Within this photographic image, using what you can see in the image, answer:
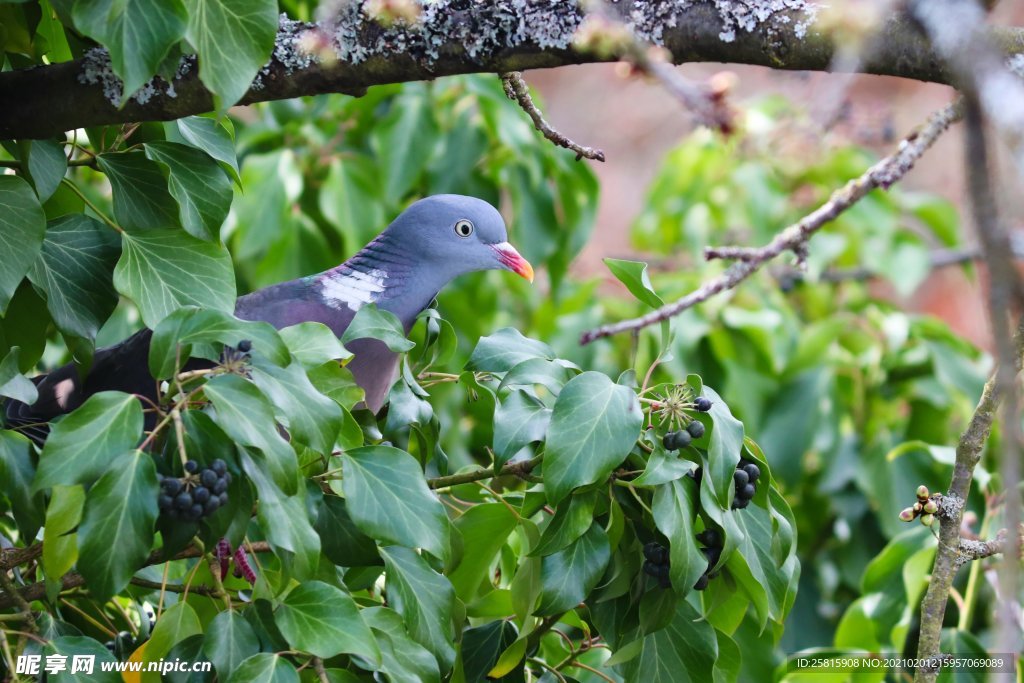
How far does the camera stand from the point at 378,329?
4.03 feet

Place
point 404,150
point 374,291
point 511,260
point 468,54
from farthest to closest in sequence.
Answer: point 404,150
point 511,260
point 374,291
point 468,54

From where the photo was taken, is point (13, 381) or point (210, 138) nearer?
point (13, 381)

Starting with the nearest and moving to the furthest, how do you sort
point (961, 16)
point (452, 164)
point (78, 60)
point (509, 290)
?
1. point (961, 16)
2. point (78, 60)
3. point (452, 164)
4. point (509, 290)

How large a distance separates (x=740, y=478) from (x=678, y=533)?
0.14 m

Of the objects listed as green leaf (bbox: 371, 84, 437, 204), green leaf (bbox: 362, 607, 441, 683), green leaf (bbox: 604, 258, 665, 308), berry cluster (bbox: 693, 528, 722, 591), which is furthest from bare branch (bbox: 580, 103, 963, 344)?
green leaf (bbox: 371, 84, 437, 204)

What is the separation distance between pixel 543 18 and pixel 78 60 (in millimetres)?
532

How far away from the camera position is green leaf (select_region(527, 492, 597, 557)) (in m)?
1.14

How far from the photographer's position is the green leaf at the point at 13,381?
1.17 meters

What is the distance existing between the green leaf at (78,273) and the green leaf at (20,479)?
133 millimetres

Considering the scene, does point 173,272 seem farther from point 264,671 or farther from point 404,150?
point 404,150

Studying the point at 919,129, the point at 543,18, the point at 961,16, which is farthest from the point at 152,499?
the point at 919,129

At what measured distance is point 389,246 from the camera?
1.76 m

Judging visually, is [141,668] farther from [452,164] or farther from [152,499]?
[452,164]

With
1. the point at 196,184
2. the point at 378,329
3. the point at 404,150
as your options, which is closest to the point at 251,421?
the point at 378,329
